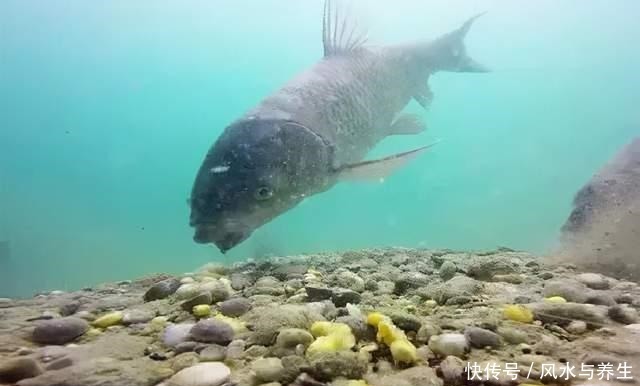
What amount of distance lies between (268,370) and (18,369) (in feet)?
3.15

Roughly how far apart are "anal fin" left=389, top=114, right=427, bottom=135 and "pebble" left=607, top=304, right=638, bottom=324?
14.8ft

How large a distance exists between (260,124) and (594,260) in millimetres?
3093

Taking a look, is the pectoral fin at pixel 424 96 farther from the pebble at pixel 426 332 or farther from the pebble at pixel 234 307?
the pebble at pixel 426 332

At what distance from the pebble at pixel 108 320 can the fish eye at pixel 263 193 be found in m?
1.61

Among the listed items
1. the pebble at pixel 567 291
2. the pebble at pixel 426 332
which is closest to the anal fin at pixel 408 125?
the pebble at pixel 567 291

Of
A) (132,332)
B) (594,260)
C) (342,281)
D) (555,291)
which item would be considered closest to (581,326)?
(555,291)

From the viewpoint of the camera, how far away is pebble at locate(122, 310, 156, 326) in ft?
7.84

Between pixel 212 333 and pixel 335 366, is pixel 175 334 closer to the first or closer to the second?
pixel 212 333

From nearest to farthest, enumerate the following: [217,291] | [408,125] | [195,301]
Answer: [195,301]
[217,291]
[408,125]

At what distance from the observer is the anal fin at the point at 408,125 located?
6539 mm

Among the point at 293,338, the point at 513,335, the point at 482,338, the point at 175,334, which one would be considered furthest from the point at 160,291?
the point at 513,335

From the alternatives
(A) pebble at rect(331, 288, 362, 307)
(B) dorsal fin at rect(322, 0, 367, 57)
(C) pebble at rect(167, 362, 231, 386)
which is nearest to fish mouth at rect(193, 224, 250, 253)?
(A) pebble at rect(331, 288, 362, 307)

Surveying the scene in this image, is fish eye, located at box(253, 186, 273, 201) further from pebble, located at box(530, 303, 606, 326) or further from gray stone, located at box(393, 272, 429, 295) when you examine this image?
pebble, located at box(530, 303, 606, 326)

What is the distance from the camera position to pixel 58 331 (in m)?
2.15
